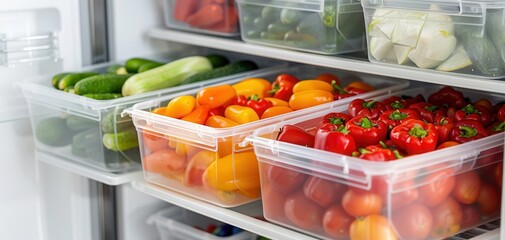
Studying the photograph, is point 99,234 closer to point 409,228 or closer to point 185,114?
point 185,114

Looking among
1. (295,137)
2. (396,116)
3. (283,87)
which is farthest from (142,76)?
(396,116)

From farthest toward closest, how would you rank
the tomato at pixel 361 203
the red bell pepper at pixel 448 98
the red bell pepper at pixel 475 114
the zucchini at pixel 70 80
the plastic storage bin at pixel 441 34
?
the zucchini at pixel 70 80 < the red bell pepper at pixel 448 98 < the red bell pepper at pixel 475 114 < the plastic storage bin at pixel 441 34 < the tomato at pixel 361 203

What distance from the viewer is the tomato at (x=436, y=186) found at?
140cm

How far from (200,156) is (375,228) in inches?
17.1

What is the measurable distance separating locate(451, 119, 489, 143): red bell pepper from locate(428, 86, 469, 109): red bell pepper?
18cm

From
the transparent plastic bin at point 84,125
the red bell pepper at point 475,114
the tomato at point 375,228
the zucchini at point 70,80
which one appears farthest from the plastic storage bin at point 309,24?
the tomato at point 375,228

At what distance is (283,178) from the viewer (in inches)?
59.1

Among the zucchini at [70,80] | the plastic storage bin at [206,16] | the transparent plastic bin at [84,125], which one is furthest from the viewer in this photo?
the plastic storage bin at [206,16]

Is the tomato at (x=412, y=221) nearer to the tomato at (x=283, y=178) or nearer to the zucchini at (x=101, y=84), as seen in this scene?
the tomato at (x=283, y=178)

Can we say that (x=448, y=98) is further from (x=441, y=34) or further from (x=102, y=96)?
(x=102, y=96)

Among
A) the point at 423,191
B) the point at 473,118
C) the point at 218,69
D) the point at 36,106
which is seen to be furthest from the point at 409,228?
the point at 36,106

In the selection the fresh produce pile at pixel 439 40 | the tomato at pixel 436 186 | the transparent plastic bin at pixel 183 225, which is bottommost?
the transparent plastic bin at pixel 183 225

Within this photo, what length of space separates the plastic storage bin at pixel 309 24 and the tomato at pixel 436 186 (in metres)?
0.47

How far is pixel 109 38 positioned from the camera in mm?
2133
